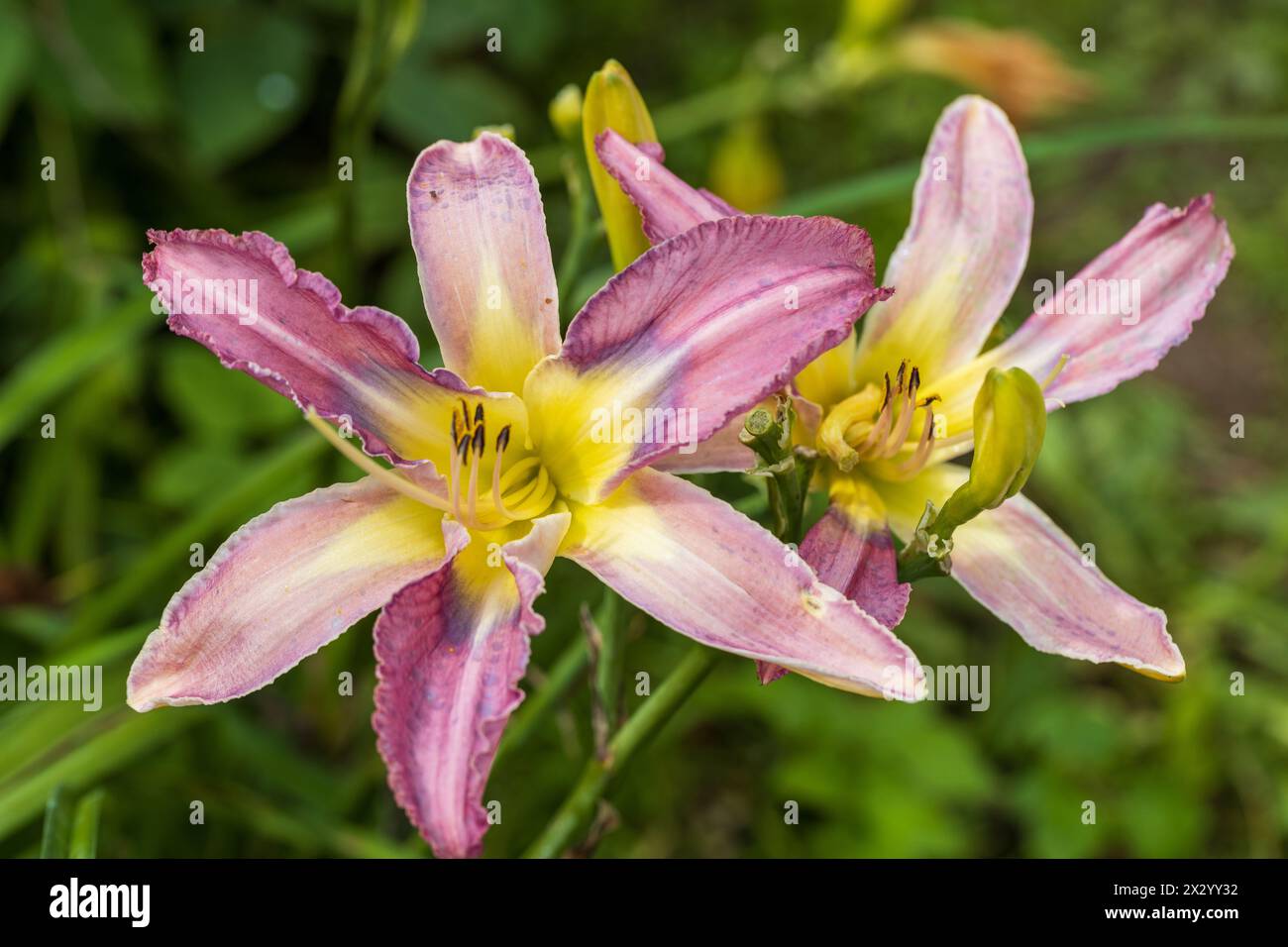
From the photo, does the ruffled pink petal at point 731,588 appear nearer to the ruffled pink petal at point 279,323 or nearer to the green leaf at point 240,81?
the ruffled pink petal at point 279,323

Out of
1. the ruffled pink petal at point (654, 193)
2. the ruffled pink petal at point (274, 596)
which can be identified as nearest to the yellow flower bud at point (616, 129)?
the ruffled pink petal at point (654, 193)

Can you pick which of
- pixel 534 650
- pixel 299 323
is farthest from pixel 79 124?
pixel 299 323

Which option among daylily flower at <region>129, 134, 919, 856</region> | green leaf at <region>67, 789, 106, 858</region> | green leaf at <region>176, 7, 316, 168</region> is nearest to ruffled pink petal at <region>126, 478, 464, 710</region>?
daylily flower at <region>129, 134, 919, 856</region>

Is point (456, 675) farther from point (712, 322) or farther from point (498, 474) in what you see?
point (712, 322)

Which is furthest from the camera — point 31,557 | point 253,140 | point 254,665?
point 253,140

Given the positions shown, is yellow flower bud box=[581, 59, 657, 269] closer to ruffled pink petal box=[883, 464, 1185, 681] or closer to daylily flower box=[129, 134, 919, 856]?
daylily flower box=[129, 134, 919, 856]

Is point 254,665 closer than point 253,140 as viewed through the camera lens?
Yes
